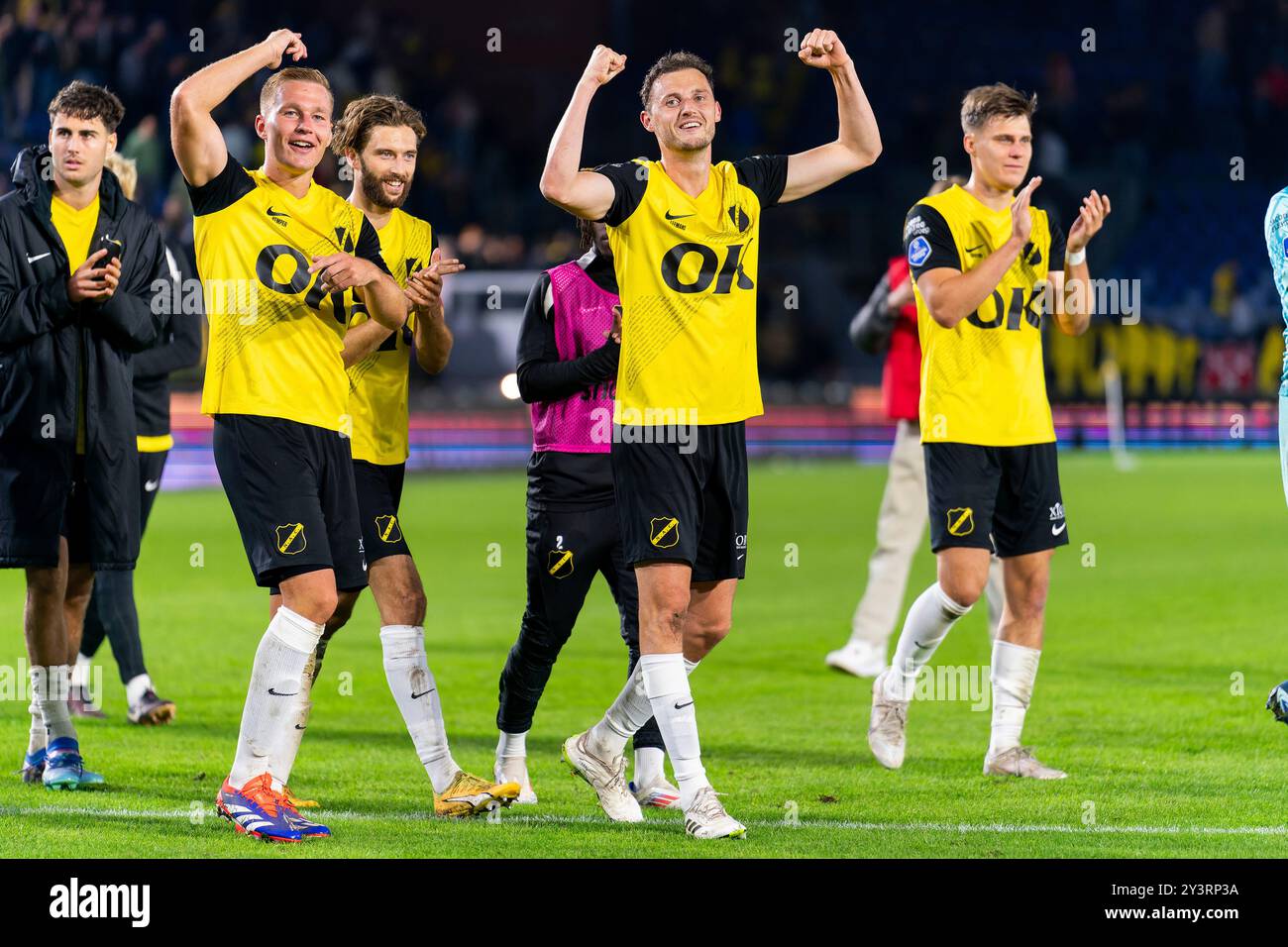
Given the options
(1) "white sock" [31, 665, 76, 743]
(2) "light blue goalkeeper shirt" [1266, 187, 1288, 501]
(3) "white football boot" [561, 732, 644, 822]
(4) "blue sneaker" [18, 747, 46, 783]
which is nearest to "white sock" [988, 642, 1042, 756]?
(2) "light blue goalkeeper shirt" [1266, 187, 1288, 501]

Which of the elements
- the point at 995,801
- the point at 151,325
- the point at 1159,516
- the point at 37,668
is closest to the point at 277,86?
the point at 151,325

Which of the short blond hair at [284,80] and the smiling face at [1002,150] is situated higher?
the short blond hair at [284,80]

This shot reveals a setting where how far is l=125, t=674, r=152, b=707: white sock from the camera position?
8.49 metres

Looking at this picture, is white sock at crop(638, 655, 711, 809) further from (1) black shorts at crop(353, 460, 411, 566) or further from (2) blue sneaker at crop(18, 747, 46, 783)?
(2) blue sneaker at crop(18, 747, 46, 783)

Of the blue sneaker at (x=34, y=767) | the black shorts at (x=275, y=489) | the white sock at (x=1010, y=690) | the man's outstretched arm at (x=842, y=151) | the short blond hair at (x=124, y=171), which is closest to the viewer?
the black shorts at (x=275, y=489)

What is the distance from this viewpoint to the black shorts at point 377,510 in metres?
6.46

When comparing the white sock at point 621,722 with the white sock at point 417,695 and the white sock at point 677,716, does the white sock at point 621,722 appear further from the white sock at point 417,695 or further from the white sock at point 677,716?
the white sock at point 417,695

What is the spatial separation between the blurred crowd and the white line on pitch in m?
21.9

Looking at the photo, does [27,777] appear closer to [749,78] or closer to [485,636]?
[485,636]

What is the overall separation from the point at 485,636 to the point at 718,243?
572cm

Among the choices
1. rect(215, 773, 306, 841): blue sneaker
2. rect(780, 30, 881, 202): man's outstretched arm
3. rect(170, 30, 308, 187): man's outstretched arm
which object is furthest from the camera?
rect(780, 30, 881, 202): man's outstretched arm

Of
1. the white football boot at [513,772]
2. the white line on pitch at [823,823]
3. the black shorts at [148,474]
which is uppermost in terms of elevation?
the black shorts at [148,474]

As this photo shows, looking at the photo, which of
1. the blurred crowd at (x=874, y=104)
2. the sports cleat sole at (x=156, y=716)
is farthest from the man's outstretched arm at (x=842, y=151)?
the blurred crowd at (x=874, y=104)

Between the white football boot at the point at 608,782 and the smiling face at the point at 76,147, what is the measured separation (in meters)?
2.88
